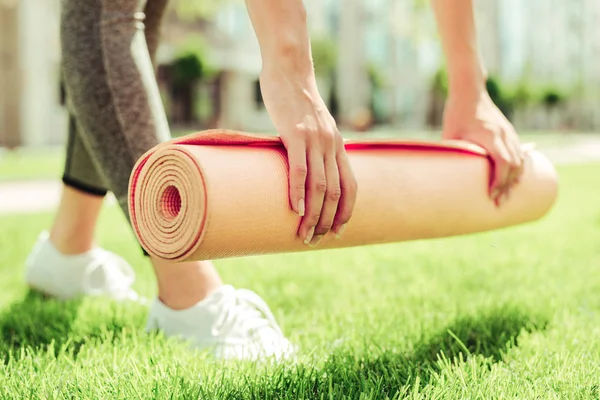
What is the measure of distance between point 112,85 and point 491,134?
0.81 m

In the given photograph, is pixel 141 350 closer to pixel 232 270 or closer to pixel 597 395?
pixel 597 395

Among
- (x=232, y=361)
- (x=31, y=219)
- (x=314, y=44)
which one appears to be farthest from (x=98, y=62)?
(x=314, y=44)

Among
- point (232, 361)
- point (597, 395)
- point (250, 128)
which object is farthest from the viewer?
point (250, 128)

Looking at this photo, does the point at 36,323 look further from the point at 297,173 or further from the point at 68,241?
the point at 297,173

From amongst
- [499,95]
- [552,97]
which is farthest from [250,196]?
[552,97]

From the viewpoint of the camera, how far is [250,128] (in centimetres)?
2417

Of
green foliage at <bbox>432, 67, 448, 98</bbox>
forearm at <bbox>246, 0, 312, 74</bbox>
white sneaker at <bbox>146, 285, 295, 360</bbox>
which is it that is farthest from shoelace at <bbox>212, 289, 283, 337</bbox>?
green foliage at <bbox>432, 67, 448, 98</bbox>

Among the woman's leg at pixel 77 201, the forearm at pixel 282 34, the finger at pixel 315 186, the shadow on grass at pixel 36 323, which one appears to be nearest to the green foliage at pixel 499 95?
the woman's leg at pixel 77 201

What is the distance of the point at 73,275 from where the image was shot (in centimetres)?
187

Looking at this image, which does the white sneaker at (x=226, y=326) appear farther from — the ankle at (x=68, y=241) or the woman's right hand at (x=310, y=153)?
the ankle at (x=68, y=241)

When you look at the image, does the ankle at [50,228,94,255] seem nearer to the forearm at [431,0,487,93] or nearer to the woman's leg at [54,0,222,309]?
the woman's leg at [54,0,222,309]

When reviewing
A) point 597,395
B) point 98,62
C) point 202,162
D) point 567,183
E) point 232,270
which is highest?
point 98,62

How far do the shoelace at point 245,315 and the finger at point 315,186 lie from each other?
1.33 ft

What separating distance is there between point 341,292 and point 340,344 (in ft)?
2.00
